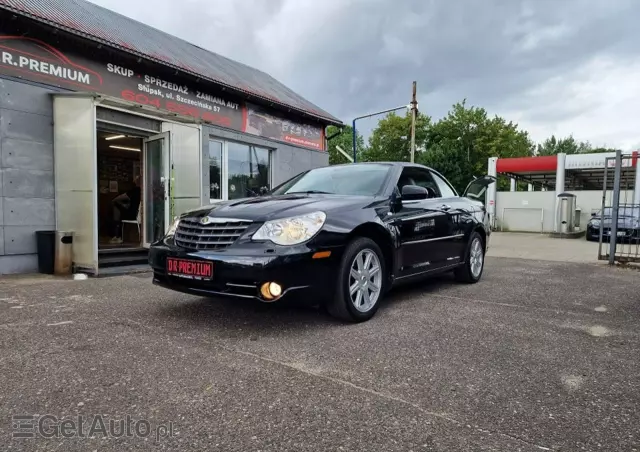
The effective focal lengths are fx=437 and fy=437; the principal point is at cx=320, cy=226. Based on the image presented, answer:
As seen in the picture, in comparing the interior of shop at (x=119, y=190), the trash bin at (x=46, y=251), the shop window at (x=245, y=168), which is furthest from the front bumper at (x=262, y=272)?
the shop window at (x=245, y=168)

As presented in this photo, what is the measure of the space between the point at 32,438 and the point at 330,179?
3.43 metres

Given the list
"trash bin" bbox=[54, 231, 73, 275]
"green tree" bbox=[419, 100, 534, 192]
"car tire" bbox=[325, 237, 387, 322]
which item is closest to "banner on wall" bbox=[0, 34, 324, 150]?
"trash bin" bbox=[54, 231, 73, 275]

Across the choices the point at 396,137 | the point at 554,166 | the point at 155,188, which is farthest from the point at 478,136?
the point at 155,188

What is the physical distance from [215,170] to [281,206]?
7107 millimetres

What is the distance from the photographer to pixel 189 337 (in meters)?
3.25

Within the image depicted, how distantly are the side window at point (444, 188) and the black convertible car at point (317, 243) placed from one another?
678mm

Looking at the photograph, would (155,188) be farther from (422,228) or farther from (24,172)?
(422,228)

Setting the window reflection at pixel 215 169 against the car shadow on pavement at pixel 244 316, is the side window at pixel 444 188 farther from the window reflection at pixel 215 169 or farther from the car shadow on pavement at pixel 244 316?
the window reflection at pixel 215 169

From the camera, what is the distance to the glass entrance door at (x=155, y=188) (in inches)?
337

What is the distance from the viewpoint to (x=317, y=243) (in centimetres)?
333

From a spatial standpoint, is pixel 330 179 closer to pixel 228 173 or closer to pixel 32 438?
pixel 32 438

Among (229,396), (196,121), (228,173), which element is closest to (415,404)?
(229,396)

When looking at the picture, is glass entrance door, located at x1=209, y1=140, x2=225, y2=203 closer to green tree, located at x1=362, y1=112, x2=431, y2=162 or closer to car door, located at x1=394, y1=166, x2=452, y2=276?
car door, located at x1=394, y1=166, x2=452, y2=276

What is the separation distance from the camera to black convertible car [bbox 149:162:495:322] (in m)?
3.21
